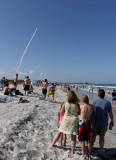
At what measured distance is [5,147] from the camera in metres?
3.18

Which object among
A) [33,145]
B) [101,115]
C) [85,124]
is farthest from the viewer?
[33,145]

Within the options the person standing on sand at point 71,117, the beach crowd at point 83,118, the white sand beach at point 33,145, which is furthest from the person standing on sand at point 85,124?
the white sand beach at point 33,145

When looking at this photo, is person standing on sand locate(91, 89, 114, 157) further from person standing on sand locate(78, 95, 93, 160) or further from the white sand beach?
the white sand beach

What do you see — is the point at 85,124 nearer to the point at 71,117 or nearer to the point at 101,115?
the point at 71,117

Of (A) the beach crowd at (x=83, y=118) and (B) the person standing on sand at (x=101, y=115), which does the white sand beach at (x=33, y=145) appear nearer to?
(A) the beach crowd at (x=83, y=118)

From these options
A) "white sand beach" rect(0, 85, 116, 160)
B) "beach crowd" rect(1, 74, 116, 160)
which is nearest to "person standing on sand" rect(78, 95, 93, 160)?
"beach crowd" rect(1, 74, 116, 160)

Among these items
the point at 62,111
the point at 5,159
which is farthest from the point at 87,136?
the point at 5,159

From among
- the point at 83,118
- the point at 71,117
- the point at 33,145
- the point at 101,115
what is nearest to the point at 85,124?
the point at 83,118

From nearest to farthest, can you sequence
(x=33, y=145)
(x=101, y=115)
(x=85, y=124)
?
1. (x=85, y=124)
2. (x=101, y=115)
3. (x=33, y=145)

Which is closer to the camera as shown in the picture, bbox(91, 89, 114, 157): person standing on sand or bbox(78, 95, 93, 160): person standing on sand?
bbox(78, 95, 93, 160): person standing on sand

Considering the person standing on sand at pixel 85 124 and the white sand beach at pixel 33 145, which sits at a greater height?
the person standing on sand at pixel 85 124

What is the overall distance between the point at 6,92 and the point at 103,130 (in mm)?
9760

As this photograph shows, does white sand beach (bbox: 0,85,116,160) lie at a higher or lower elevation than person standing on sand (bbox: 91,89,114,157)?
lower

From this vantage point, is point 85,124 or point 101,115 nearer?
point 85,124
